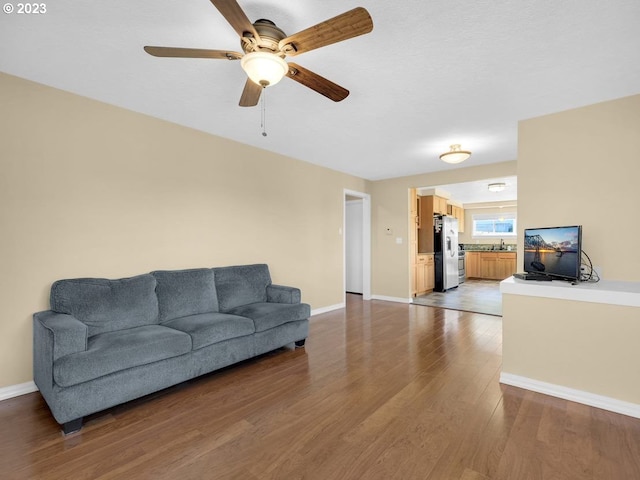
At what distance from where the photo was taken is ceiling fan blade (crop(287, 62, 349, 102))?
186cm

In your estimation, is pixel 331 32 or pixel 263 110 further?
pixel 263 110

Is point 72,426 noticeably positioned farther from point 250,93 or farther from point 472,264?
point 472,264

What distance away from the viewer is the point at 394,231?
611cm

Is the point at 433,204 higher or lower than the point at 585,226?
higher

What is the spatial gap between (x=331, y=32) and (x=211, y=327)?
2.36 meters

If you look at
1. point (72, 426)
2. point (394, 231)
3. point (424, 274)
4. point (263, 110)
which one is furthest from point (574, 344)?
point (424, 274)

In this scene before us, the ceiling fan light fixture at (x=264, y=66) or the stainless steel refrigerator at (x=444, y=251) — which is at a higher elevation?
the ceiling fan light fixture at (x=264, y=66)

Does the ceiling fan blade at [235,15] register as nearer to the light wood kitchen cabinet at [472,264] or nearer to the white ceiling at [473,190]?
the white ceiling at [473,190]

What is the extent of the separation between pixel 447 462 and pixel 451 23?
2500mm

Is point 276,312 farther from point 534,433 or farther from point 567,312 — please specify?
point 567,312

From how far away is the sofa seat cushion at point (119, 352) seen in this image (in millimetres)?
1924

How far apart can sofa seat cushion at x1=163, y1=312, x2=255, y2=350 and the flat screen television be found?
2708 millimetres

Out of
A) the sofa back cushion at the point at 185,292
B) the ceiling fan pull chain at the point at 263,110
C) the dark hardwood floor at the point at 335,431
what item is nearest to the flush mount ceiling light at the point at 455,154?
the ceiling fan pull chain at the point at 263,110

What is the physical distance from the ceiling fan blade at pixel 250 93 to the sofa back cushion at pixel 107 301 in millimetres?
1887
